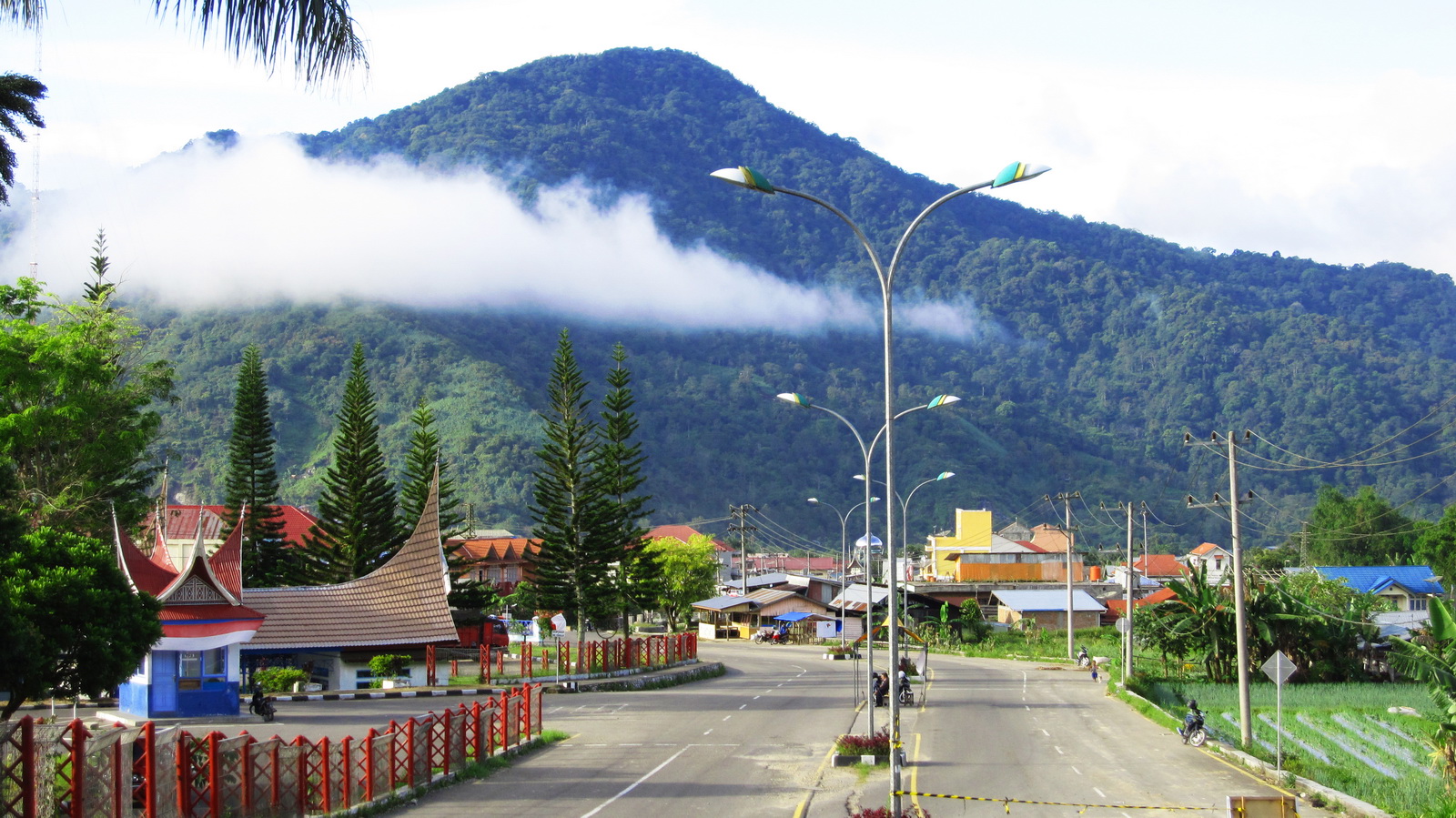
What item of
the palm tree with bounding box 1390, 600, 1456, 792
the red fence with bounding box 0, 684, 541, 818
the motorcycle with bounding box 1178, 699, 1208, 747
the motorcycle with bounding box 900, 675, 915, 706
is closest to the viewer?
the red fence with bounding box 0, 684, 541, 818

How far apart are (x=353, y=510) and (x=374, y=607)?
31.7 feet

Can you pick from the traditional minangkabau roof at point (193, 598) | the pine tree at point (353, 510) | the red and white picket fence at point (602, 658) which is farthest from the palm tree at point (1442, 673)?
the pine tree at point (353, 510)

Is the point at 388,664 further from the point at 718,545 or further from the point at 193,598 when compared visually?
the point at 718,545

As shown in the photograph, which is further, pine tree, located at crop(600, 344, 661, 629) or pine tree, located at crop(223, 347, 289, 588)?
pine tree, located at crop(223, 347, 289, 588)

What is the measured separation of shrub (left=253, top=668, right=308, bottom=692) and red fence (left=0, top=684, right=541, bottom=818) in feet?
45.9

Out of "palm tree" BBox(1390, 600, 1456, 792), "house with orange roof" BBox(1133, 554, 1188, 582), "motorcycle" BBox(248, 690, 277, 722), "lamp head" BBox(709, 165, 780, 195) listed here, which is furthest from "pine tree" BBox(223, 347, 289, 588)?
"house with orange roof" BBox(1133, 554, 1188, 582)

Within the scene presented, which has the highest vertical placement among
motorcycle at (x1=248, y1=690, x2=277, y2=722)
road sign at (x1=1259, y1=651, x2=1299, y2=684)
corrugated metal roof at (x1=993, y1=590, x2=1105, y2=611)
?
road sign at (x1=1259, y1=651, x2=1299, y2=684)

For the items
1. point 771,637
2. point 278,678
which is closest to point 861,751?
point 278,678

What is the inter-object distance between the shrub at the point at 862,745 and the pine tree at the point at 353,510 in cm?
2610

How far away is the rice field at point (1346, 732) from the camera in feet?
58.3

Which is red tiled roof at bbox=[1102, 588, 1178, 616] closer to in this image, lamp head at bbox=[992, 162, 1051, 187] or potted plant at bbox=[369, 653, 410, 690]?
potted plant at bbox=[369, 653, 410, 690]

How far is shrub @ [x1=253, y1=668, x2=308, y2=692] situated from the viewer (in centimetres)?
3025

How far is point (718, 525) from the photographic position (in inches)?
5354

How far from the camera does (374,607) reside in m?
33.3
